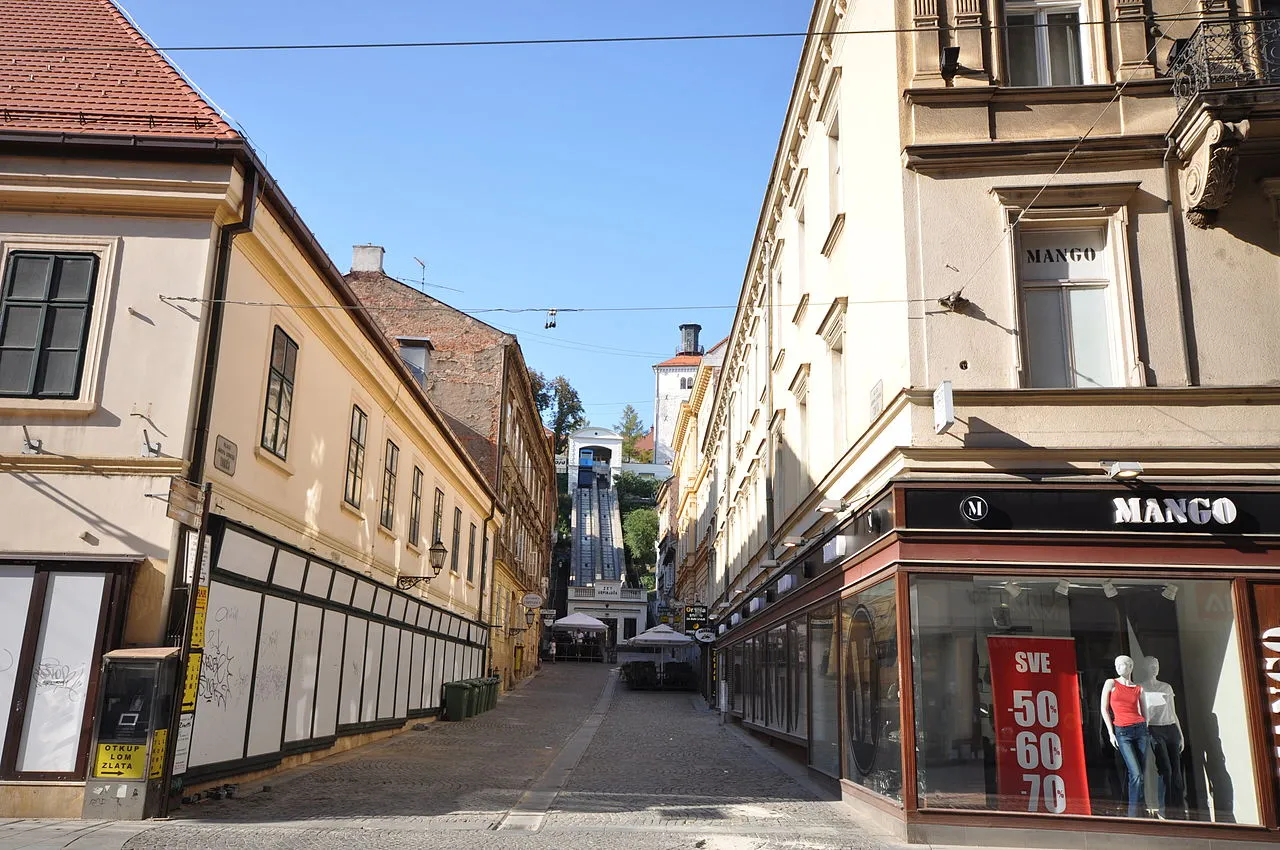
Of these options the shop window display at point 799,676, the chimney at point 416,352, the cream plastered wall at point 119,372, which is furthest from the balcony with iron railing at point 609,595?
the cream plastered wall at point 119,372

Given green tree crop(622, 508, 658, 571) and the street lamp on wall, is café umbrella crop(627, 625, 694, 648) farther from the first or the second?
green tree crop(622, 508, 658, 571)

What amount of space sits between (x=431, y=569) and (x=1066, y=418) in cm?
1654

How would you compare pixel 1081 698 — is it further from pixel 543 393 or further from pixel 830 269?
pixel 543 393

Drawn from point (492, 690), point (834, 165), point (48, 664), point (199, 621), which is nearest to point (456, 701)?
point (492, 690)

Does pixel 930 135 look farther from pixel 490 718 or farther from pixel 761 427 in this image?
pixel 490 718

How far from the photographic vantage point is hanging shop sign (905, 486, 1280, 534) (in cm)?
935

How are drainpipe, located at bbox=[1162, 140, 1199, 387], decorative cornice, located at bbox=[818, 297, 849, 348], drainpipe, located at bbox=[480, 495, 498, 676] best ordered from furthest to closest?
drainpipe, located at bbox=[480, 495, 498, 676]
decorative cornice, located at bbox=[818, 297, 849, 348]
drainpipe, located at bbox=[1162, 140, 1199, 387]

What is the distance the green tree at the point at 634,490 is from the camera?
95.1 meters

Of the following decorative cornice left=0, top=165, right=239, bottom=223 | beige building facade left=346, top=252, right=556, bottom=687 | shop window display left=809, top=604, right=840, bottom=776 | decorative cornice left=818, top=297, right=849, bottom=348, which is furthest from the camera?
beige building facade left=346, top=252, right=556, bottom=687

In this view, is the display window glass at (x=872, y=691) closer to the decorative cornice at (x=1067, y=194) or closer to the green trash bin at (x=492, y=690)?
the decorative cornice at (x=1067, y=194)

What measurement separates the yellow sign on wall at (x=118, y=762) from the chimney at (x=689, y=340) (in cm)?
9558

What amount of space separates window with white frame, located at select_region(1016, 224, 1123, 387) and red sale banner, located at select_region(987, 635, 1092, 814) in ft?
8.49

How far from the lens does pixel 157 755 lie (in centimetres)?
939

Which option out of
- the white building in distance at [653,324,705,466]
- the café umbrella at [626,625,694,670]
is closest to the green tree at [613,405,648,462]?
the white building in distance at [653,324,705,466]
